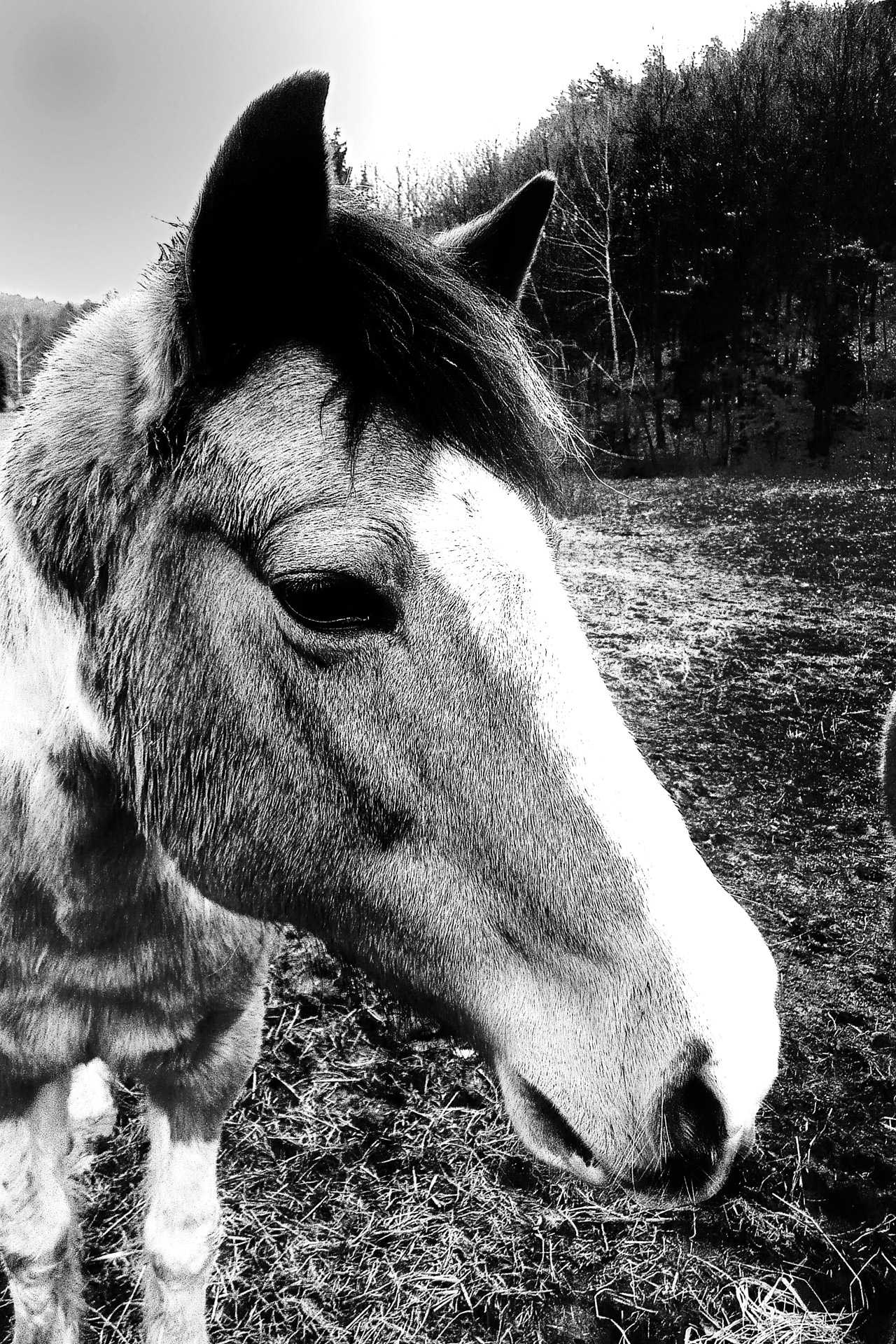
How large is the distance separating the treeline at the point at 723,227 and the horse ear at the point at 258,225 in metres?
9.10

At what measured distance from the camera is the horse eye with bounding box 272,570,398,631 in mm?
766

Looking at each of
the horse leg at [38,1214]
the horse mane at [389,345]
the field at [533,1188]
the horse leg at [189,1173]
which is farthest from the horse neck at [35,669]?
the horse leg at [38,1214]

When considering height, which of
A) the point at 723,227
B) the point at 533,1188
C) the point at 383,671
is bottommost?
the point at 533,1188

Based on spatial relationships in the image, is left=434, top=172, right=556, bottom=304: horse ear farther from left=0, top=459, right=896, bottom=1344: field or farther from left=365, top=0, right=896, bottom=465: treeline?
left=365, top=0, right=896, bottom=465: treeline

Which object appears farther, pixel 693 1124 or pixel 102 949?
pixel 102 949

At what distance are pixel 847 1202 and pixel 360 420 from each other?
8.45ft

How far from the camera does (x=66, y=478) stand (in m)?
0.91

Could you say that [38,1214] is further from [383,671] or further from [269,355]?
[269,355]

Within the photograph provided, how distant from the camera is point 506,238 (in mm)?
1117

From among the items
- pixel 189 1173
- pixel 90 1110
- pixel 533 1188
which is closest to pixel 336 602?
pixel 189 1173

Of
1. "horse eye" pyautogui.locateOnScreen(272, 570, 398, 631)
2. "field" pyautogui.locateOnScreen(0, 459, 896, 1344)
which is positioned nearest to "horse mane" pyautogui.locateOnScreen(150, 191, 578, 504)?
"horse eye" pyautogui.locateOnScreen(272, 570, 398, 631)

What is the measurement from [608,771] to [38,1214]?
1.75 metres

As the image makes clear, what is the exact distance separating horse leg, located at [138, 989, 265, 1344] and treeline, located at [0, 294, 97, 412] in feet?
4.53

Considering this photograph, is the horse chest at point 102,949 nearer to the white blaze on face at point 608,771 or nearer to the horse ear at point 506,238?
the white blaze on face at point 608,771
